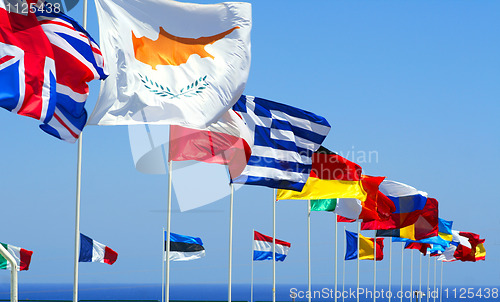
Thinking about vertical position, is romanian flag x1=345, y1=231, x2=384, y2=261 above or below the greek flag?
below

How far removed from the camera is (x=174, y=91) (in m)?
13.4

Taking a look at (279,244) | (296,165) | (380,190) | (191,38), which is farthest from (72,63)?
(279,244)

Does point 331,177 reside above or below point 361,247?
above

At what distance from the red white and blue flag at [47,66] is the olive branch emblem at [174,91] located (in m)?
1.62

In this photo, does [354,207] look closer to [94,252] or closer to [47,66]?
[94,252]

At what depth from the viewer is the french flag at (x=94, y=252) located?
1403 inches

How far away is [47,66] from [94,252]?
2608 centimetres

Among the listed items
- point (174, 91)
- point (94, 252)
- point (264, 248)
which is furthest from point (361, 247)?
point (174, 91)

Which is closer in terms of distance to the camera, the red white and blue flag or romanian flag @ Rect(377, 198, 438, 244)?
the red white and blue flag

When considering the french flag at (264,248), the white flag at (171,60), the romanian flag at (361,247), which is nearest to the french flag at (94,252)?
the french flag at (264,248)

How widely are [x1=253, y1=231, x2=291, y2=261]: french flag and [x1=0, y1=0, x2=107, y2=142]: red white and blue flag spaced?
28.3 meters

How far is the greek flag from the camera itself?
2003 centimetres

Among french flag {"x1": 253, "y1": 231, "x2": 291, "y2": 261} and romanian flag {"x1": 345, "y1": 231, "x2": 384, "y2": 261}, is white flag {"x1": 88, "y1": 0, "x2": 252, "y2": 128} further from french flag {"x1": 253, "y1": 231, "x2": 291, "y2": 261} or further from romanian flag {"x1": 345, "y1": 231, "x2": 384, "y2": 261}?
romanian flag {"x1": 345, "y1": 231, "x2": 384, "y2": 261}

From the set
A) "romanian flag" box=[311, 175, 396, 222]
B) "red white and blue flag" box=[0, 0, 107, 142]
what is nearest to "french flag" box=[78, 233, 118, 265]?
"romanian flag" box=[311, 175, 396, 222]
